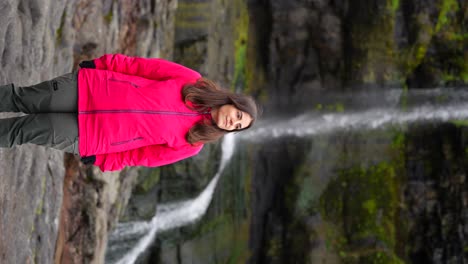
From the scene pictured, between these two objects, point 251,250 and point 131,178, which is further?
point 251,250

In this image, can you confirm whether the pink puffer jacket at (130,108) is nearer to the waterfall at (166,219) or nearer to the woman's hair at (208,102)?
the woman's hair at (208,102)

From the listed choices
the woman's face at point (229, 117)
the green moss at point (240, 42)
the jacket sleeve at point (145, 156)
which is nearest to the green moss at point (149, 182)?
the green moss at point (240, 42)

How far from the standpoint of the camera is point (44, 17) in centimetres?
523

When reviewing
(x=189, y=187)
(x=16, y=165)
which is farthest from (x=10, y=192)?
(x=189, y=187)

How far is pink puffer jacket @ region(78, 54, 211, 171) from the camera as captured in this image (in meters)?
3.36

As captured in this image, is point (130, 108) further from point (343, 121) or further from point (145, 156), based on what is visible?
point (343, 121)

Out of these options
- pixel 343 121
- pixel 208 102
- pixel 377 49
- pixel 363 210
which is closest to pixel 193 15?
pixel 377 49

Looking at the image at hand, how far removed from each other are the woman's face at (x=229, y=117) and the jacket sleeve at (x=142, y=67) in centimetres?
39

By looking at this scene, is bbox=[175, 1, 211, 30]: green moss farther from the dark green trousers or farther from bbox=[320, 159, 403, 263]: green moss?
the dark green trousers

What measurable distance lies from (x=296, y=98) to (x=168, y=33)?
3.62m

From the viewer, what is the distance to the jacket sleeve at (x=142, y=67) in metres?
3.60

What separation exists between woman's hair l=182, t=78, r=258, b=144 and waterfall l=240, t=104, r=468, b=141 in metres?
7.97

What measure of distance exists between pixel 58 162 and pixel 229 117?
3.57 meters

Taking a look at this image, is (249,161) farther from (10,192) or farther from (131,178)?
(10,192)
